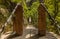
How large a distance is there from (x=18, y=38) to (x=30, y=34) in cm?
31

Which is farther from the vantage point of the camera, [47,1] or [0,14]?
[47,1]

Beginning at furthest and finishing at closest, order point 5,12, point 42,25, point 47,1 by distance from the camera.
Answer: point 47,1 → point 5,12 → point 42,25

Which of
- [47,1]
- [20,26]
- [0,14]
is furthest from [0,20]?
[20,26]

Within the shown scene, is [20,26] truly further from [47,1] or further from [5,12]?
[47,1]

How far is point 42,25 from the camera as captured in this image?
10.8 ft

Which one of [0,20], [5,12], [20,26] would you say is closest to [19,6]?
[20,26]

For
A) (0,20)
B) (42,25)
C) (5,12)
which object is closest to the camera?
(42,25)

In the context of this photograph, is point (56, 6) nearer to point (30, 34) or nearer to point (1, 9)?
point (1, 9)

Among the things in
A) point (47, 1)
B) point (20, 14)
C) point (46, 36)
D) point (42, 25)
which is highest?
point (47, 1)

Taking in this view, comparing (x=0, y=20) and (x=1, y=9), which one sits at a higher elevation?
(x=1, y=9)

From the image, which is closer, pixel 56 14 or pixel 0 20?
pixel 0 20

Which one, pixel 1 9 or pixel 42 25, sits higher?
pixel 1 9

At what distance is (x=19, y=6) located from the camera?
3205mm

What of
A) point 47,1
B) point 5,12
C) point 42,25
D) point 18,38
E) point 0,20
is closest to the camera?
point 18,38
